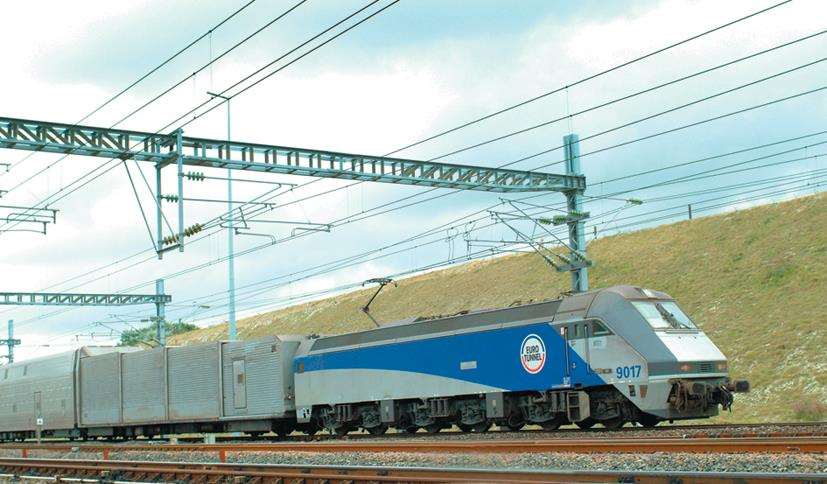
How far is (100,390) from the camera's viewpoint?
4138 centimetres

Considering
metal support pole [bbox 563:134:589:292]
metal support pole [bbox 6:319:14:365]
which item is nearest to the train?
metal support pole [bbox 563:134:589:292]

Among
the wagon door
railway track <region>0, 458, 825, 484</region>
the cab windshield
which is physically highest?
the cab windshield

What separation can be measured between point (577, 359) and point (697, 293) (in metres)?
35.8

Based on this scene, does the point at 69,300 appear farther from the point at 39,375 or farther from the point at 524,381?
the point at 524,381

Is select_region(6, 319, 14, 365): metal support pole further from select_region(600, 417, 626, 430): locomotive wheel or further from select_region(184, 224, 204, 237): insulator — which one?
select_region(600, 417, 626, 430): locomotive wheel

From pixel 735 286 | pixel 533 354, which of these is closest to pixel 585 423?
pixel 533 354

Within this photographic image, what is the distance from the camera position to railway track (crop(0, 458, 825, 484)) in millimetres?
11445

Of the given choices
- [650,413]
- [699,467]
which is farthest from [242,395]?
[699,467]

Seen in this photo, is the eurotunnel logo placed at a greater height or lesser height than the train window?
lesser

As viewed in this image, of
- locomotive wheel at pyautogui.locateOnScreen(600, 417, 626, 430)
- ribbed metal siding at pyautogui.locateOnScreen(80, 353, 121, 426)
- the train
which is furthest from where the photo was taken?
ribbed metal siding at pyautogui.locateOnScreen(80, 353, 121, 426)

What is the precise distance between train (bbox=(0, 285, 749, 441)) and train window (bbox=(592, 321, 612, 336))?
0.09 feet

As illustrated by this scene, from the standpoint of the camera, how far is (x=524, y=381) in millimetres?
24516

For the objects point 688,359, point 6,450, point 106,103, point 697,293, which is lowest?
point 6,450

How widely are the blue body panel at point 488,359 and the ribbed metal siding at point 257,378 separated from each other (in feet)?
13.9
